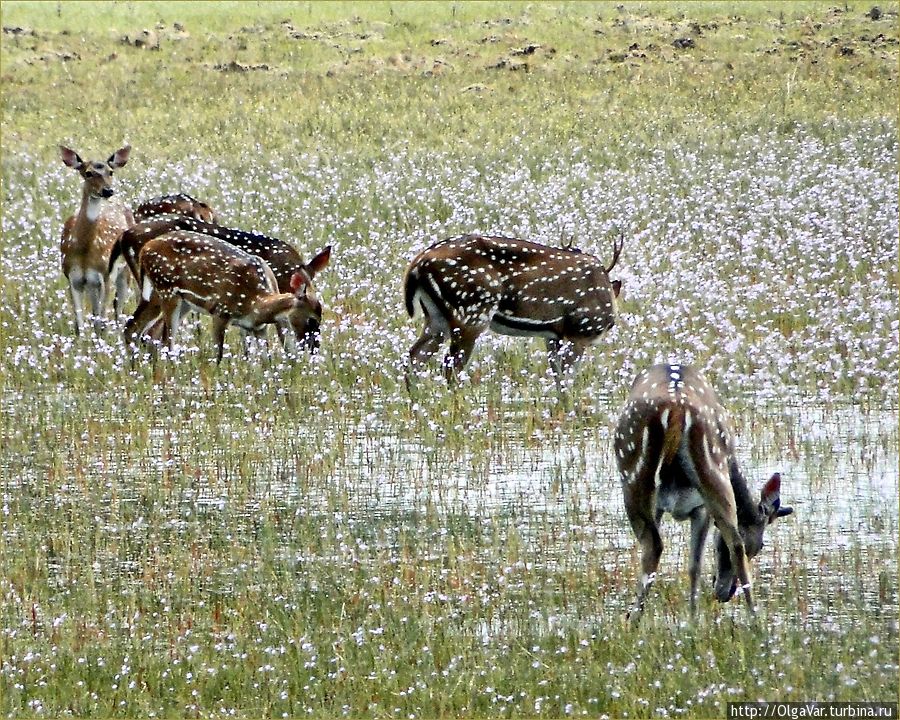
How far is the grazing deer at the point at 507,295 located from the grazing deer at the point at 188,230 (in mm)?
1182

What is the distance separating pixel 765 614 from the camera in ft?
25.3

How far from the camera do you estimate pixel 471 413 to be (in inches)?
445

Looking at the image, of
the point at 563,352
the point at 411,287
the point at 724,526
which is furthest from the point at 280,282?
the point at 724,526

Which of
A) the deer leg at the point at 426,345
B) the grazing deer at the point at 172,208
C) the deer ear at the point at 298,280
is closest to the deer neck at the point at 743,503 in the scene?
the deer leg at the point at 426,345

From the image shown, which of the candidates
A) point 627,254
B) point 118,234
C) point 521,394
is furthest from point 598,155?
point 521,394

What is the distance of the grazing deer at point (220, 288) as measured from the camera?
42.2 feet

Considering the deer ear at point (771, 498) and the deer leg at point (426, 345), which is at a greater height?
the deer leg at point (426, 345)

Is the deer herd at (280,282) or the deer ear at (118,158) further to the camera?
the deer ear at (118,158)

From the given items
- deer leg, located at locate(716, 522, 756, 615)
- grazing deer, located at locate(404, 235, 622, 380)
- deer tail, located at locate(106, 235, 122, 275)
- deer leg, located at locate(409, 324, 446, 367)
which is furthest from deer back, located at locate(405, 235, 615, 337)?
deer leg, located at locate(716, 522, 756, 615)

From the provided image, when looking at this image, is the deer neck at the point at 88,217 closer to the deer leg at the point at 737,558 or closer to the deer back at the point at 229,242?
the deer back at the point at 229,242

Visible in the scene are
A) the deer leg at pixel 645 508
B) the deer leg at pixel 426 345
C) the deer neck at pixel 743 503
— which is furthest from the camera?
the deer leg at pixel 426 345

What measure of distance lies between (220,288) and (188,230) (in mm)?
1336

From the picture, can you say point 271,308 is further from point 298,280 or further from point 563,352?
point 563,352

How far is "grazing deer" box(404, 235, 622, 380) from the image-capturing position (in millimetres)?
12391
